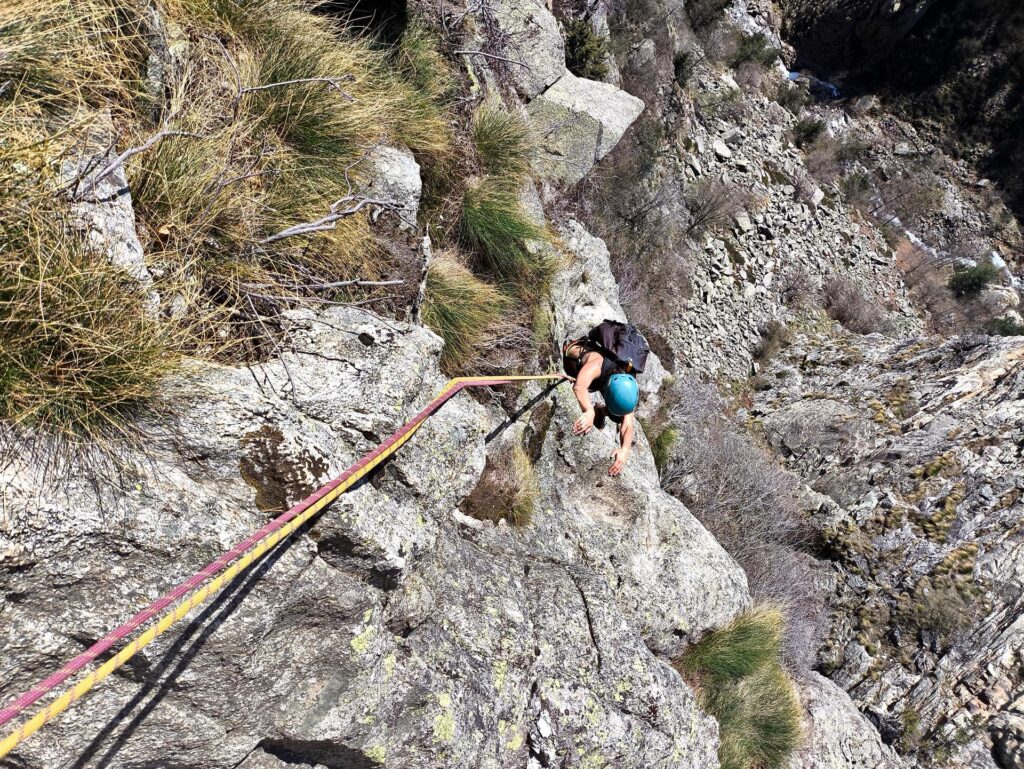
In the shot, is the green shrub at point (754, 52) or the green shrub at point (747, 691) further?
the green shrub at point (754, 52)

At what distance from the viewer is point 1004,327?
15.9 meters

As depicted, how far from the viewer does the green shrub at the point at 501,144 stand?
18.7 feet

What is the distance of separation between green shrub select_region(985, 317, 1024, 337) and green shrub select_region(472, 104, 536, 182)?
1571 cm

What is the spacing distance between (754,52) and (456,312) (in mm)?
15774

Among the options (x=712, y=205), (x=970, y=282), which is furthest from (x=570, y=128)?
(x=970, y=282)

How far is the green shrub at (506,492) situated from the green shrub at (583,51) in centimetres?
704

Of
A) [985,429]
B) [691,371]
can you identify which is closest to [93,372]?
[691,371]

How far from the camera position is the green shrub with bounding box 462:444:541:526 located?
12.8 ft

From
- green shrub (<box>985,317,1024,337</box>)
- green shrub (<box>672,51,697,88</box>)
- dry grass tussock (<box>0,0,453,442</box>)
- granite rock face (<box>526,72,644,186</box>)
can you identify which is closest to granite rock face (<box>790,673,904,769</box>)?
dry grass tussock (<box>0,0,453,442</box>)

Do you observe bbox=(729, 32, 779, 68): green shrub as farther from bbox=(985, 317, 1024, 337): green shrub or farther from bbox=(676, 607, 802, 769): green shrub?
bbox=(676, 607, 802, 769): green shrub

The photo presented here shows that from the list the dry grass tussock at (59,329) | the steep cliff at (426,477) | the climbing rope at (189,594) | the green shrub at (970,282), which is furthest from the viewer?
the green shrub at (970,282)

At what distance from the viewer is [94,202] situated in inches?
94.3

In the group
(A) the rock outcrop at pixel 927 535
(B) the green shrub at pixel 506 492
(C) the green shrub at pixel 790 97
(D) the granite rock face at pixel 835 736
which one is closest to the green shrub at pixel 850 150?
(C) the green shrub at pixel 790 97

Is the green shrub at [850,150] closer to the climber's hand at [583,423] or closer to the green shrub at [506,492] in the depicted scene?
the climber's hand at [583,423]
